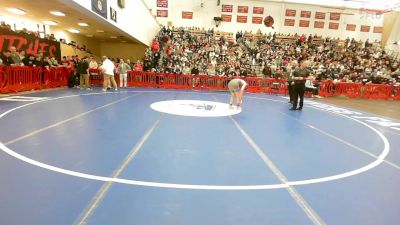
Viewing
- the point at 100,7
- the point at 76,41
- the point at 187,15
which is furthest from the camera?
the point at 187,15

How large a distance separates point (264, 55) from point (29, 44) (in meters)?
19.0

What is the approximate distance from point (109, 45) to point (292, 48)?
19055 millimetres

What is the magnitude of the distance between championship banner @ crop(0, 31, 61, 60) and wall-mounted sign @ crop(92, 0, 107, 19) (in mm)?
4818

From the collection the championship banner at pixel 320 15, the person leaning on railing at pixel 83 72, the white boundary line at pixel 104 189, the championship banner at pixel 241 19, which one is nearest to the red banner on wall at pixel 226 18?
the championship banner at pixel 241 19

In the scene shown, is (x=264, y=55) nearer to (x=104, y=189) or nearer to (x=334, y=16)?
(x=334, y=16)

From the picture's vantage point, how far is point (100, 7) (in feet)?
40.6

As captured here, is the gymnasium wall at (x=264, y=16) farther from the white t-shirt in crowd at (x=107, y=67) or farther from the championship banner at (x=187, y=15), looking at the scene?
the white t-shirt in crowd at (x=107, y=67)

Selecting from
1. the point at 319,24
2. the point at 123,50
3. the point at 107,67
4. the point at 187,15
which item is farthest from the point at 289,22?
the point at 107,67

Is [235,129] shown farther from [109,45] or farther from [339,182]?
[109,45]

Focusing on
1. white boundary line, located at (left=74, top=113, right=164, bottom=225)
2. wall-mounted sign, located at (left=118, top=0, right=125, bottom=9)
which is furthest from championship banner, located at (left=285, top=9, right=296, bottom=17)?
white boundary line, located at (left=74, top=113, right=164, bottom=225)

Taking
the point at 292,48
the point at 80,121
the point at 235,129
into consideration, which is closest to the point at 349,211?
the point at 235,129

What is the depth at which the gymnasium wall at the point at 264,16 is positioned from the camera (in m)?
30.0

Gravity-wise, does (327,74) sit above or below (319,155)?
above

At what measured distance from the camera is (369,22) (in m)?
31.7
